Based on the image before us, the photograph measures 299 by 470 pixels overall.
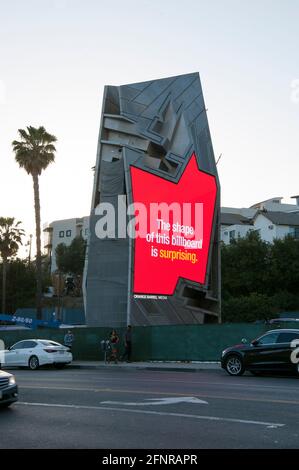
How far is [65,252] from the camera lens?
9338 cm

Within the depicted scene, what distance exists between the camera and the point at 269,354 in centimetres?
1969

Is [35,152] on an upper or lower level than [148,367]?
Result: upper

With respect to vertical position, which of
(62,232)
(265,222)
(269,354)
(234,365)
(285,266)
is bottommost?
(234,365)

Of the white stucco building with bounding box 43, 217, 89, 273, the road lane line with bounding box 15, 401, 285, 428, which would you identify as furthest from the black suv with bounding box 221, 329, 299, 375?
the white stucco building with bounding box 43, 217, 89, 273

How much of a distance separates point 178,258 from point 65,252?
61095 mm

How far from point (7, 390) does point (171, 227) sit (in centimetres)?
2284

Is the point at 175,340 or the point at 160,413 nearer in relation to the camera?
the point at 160,413

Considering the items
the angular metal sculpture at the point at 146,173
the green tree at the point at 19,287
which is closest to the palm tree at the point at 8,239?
the green tree at the point at 19,287

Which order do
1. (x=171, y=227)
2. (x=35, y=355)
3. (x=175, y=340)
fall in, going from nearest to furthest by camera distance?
(x=35, y=355) < (x=175, y=340) < (x=171, y=227)

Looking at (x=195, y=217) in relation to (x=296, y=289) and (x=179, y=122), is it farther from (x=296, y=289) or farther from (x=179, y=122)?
(x=296, y=289)

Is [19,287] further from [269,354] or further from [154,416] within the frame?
[154,416]

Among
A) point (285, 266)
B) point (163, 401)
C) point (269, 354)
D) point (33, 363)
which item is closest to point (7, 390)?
point (163, 401)

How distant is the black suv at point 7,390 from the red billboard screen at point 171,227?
19.6 meters

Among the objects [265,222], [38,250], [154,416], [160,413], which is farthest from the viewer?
[265,222]
